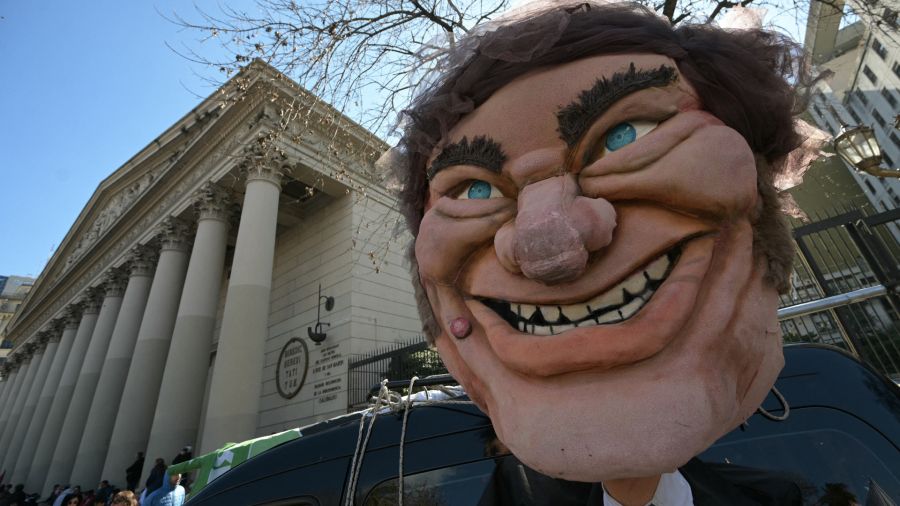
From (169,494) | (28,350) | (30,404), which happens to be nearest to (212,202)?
(169,494)

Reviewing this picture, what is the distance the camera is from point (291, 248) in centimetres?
1534

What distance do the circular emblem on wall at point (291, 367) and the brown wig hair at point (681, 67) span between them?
39.3 ft

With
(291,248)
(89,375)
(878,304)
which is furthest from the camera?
(89,375)

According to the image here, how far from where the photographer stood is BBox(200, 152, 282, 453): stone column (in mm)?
9094

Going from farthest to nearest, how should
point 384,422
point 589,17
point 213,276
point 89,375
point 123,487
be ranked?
1. point 89,375
2. point 213,276
3. point 123,487
4. point 384,422
5. point 589,17

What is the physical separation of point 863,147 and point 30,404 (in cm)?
3429

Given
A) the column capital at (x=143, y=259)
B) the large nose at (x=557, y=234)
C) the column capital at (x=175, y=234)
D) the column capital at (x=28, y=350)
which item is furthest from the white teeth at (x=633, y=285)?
the column capital at (x=28, y=350)

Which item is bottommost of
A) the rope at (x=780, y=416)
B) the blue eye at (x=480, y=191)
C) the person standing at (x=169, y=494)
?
the person standing at (x=169, y=494)

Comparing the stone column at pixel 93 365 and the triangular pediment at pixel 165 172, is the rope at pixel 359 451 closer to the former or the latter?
the triangular pediment at pixel 165 172

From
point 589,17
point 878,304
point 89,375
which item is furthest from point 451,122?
→ point 89,375

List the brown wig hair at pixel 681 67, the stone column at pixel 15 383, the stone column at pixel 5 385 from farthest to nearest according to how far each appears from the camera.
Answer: the stone column at pixel 5 385 → the stone column at pixel 15 383 → the brown wig hair at pixel 681 67

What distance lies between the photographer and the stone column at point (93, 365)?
51.2 feet

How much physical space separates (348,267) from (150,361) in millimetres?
6441

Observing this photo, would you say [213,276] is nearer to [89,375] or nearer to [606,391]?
[89,375]
